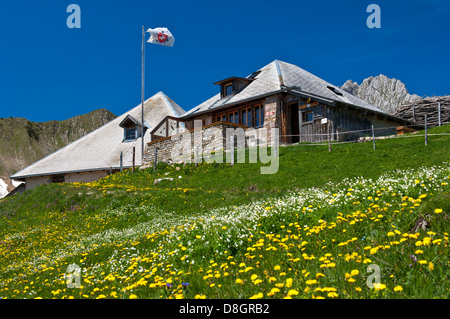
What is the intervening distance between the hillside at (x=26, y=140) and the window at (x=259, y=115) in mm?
143829

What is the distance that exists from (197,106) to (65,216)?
22.1 m

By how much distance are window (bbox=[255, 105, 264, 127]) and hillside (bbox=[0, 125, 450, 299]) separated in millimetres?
8736

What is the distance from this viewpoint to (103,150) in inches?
1578

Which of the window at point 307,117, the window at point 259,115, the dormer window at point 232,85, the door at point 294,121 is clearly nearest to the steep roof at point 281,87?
the dormer window at point 232,85

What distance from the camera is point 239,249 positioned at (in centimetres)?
634

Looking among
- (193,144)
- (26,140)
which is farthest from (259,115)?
(26,140)

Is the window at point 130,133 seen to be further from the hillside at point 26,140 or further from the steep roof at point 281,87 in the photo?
the hillside at point 26,140

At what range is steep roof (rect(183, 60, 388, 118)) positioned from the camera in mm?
28766

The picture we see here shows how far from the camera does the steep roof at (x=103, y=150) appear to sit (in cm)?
3758

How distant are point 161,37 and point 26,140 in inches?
6345

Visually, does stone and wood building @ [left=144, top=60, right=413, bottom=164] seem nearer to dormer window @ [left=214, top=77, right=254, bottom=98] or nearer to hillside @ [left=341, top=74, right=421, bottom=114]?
dormer window @ [left=214, top=77, right=254, bottom=98]

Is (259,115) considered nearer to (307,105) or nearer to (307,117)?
(307,117)
